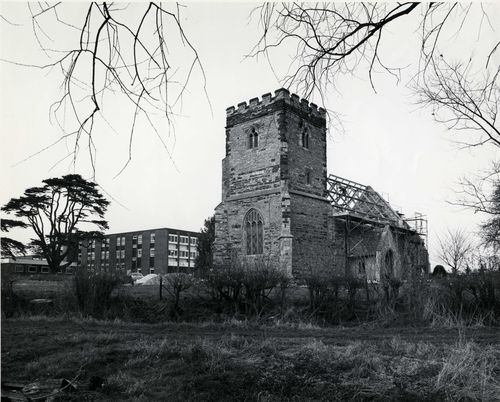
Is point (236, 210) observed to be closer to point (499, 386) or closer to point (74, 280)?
point (74, 280)

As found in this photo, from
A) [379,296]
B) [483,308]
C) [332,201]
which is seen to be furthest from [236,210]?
[483,308]

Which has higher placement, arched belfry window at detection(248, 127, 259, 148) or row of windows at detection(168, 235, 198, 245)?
arched belfry window at detection(248, 127, 259, 148)

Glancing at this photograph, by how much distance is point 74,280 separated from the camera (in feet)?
53.5

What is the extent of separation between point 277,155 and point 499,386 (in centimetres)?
2097

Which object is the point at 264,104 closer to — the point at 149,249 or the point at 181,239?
the point at 149,249

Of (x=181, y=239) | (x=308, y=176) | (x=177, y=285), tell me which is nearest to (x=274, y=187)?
(x=308, y=176)

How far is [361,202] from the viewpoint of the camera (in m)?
34.7

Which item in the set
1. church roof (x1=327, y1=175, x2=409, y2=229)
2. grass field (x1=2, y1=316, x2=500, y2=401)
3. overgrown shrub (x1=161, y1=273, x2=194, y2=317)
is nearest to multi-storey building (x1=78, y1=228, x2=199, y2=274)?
church roof (x1=327, y1=175, x2=409, y2=229)

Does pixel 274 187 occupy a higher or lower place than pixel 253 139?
lower

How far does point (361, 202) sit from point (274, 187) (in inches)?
413

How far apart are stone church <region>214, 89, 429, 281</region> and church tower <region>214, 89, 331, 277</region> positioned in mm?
53

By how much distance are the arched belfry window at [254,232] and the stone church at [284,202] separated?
0.18ft

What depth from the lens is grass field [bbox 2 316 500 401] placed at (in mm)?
6543

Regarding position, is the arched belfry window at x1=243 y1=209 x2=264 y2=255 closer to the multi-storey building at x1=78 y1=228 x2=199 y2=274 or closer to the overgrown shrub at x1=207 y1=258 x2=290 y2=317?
the overgrown shrub at x1=207 y1=258 x2=290 y2=317
